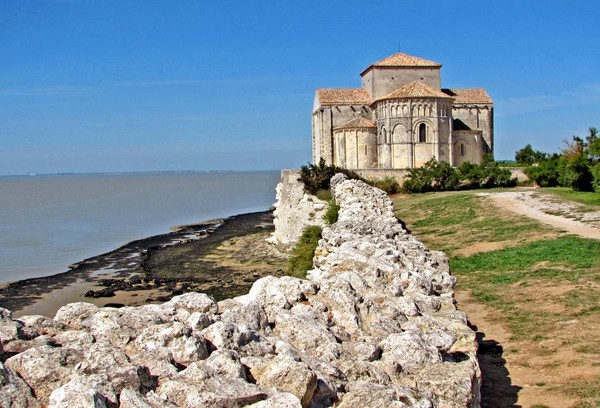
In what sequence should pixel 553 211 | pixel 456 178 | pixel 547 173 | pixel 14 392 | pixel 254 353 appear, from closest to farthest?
pixel 14 392 < pixel 254 353 < pixel 553 211 < pixel 547 173 < pixel 456 178

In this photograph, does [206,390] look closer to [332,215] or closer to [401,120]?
[332,215]

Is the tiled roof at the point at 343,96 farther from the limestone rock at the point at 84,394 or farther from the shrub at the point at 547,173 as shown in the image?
the limestone rock at the point at 84,394

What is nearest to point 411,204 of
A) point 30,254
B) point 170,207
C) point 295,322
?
point 30,254

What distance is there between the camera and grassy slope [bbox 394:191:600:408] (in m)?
7.40

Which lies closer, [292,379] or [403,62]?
[292,379]

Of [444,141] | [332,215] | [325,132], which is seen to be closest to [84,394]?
[332,215]

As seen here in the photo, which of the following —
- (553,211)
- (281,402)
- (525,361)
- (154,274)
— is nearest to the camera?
(281,402)

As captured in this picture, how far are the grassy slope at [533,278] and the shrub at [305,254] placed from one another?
11.1 ft

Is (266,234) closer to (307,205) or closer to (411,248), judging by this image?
(307,205)

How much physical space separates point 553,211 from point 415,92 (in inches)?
823

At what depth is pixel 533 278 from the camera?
1153 centimetres

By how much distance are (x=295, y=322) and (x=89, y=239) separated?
36314 millimetres

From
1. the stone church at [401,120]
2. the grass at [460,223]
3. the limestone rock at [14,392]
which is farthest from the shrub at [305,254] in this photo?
the stone church at [401,120]

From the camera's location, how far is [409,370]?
4418 mm
